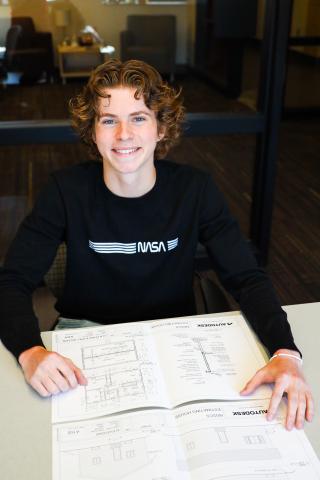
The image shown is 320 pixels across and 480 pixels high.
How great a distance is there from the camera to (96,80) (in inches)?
53.0

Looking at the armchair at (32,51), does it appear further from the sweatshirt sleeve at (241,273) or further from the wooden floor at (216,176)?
the sweatshirt sleeve at (241,273)

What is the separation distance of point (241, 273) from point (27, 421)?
2.20 feet

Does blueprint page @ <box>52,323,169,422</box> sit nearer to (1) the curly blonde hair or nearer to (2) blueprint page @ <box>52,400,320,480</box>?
(2) blueprint page @ <box>52,400,320,480</box>

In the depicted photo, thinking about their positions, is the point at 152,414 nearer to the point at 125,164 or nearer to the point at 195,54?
the point at 125,164

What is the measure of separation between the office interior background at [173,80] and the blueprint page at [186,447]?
1.58 m

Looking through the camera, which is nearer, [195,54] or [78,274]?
[78,274]

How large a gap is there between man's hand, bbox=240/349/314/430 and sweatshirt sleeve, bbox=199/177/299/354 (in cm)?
6

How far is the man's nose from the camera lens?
4.25 feet

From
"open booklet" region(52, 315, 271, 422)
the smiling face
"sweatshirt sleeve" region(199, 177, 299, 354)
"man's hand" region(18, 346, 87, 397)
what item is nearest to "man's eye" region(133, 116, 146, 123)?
the smiling face

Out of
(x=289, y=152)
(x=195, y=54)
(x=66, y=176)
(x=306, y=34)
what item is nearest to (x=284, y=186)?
(x=289, y=152)

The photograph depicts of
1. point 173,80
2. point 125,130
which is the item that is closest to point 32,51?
point 173,80

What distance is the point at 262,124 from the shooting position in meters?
2.73

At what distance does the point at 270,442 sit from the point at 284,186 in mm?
3388

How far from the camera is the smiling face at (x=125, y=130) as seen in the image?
1.31 meters
